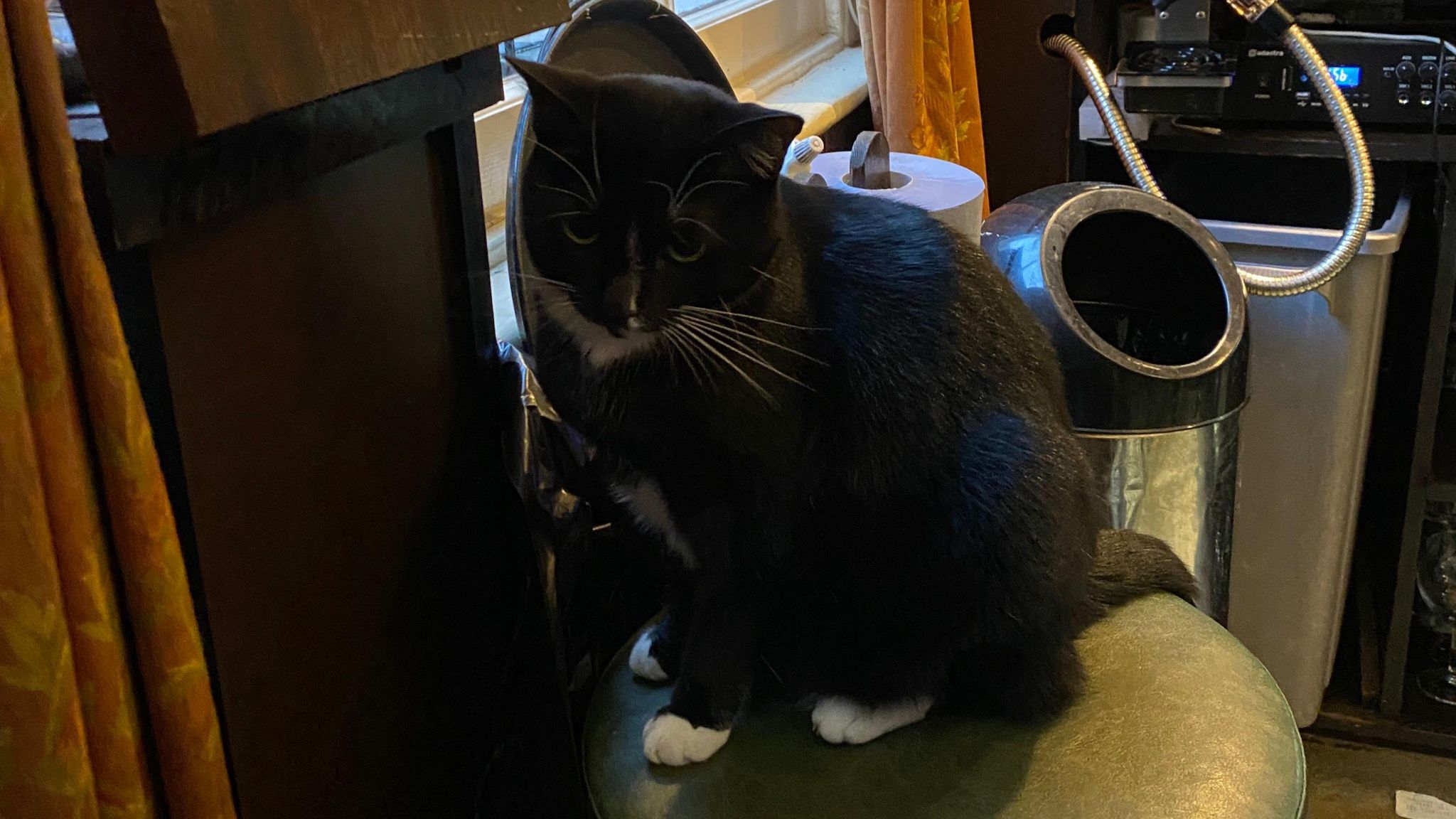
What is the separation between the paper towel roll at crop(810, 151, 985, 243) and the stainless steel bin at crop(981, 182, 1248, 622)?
6cm

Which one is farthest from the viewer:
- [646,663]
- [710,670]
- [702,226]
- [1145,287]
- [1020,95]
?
[1020,95]

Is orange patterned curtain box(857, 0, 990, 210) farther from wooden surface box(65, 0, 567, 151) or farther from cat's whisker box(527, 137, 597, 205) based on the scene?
wooden surface box(65, 0, 567, 151)

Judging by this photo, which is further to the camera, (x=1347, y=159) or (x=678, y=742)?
(x=1347, y=159)

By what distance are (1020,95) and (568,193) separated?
1239 mm

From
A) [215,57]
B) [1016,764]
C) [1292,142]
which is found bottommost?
[1016,764]

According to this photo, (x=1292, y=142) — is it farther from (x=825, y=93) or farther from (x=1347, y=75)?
(x=825, y=93)

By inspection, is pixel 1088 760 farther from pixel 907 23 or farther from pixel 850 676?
pixel 907 23

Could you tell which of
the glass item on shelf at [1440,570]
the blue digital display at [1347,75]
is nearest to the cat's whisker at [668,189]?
the blue digital display at [1347,75]

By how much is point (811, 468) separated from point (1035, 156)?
1.17 meters

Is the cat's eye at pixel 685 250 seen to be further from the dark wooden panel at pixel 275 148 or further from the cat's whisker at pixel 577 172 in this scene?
the dark wooden panel at pixel 275 148

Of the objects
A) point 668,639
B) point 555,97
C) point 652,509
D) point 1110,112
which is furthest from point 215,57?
point 1110,112

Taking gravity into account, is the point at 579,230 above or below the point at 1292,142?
above

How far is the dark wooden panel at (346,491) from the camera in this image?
57 centimetres

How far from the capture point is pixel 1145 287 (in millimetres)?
1298
